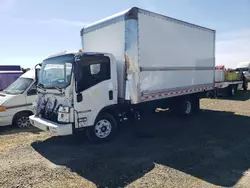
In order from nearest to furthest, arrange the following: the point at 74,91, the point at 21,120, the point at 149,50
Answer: the point at 74,91, the point at 149,50, the point at 21,120

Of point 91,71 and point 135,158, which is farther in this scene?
point 91,71

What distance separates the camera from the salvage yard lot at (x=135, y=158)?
420cm

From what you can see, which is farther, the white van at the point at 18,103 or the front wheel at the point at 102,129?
the white van at the point at 18,103

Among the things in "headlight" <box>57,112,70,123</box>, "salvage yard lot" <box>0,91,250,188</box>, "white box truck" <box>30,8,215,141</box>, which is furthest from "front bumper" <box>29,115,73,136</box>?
"salvage yard lot" <box>0,91,250,188</box>

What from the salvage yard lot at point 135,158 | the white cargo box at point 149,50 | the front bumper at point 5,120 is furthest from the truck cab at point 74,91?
the front bumper at point 5,120

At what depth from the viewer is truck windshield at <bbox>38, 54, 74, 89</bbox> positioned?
18.6 feet

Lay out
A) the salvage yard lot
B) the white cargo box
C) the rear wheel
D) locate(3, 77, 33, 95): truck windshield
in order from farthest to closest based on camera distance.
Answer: locate(3, 77, 33, 95): truck windshield < the rear wheel < the white cargo box < the salvage yard lot

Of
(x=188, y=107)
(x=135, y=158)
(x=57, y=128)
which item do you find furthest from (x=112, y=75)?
(x=188, y=107)

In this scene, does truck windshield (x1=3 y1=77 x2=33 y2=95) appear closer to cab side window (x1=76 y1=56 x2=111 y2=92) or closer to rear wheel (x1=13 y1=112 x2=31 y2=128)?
rear wheel (x1=13 y1=112 x2=31 y2=128)

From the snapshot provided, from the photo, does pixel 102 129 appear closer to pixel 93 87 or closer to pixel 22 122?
pixel 93 87

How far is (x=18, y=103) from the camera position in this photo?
7848 millimetres

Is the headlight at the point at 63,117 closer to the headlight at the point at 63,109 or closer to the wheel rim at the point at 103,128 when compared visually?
the headlight at the point at 63,109

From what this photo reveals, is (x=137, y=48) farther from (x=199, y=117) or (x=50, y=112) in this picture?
(x=199, y=117)

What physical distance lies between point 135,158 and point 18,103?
4973 millimetres
